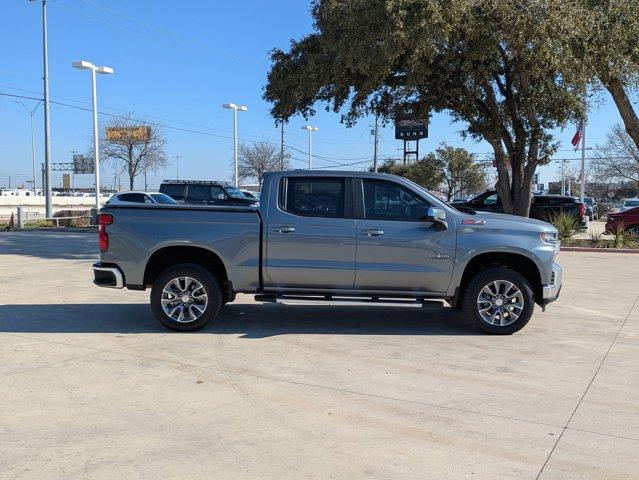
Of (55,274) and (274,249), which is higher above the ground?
(274,249)

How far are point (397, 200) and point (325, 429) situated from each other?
3470 millimetres

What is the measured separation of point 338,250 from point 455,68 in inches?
477

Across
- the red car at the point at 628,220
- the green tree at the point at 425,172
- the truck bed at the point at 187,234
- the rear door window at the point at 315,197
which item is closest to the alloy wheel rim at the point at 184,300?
the truck bed at the point at 187,234

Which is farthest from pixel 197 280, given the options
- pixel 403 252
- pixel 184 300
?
pixel 403 252

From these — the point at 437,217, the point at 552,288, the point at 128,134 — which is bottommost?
the point at 552,288

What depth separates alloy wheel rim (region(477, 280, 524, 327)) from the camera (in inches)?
275

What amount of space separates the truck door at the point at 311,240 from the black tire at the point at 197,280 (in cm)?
64

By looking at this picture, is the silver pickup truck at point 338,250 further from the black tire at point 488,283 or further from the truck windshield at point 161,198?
the truck windshield at point 161,198

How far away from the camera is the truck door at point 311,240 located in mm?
6957

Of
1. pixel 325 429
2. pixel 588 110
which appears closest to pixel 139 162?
pixel 588 110

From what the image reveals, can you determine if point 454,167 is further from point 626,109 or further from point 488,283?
point 488,283

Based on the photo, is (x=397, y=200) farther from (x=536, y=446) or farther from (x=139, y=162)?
(x=139, y=162)

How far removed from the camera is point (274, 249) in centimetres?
700

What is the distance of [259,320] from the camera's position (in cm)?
798
